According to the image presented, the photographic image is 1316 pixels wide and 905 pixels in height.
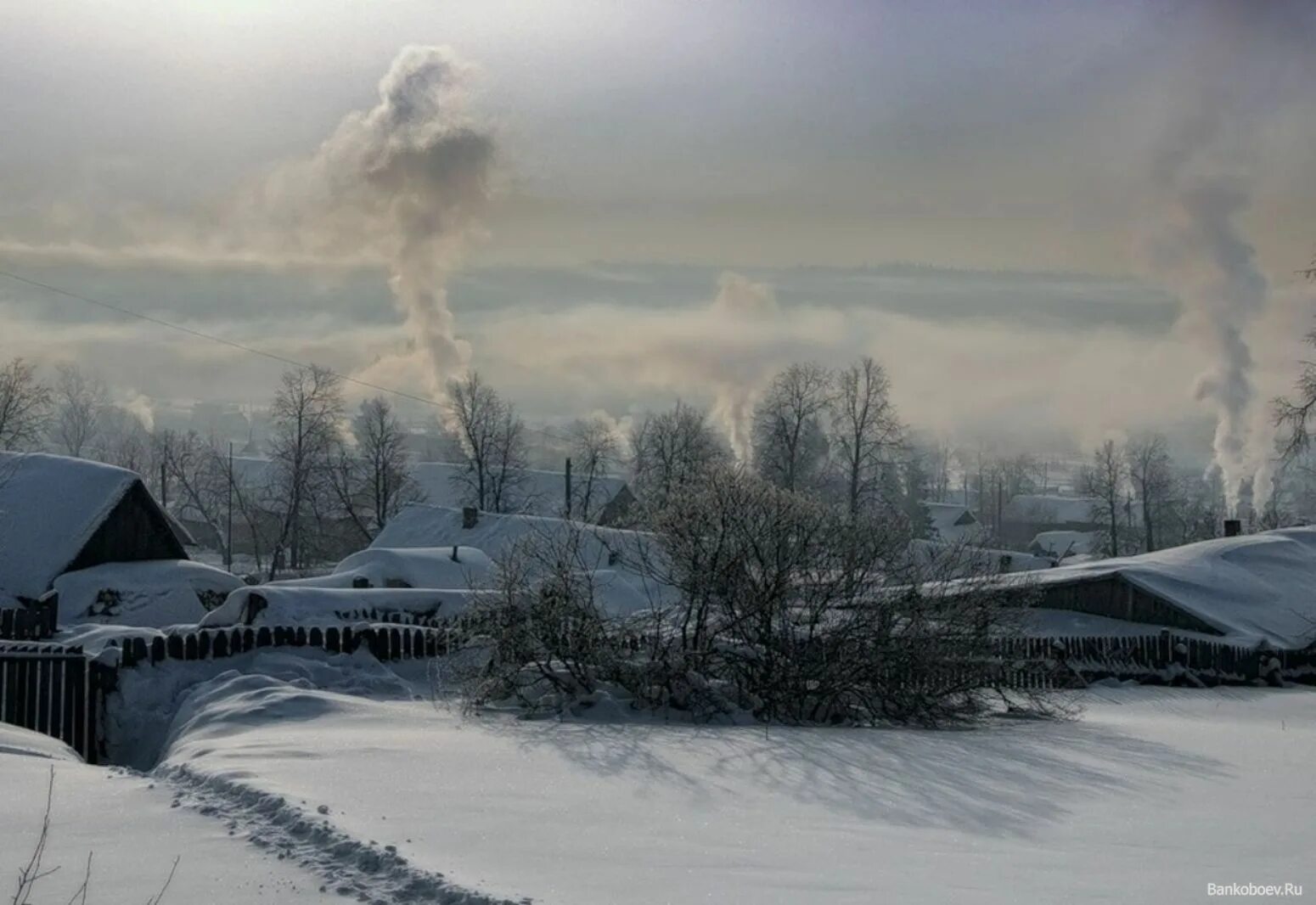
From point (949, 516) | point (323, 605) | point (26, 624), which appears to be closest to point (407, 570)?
point (26, 624)

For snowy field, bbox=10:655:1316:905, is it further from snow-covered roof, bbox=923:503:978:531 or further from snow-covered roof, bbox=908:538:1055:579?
snow-covered roof, bbox=923:503:978:531

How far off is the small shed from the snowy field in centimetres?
2448

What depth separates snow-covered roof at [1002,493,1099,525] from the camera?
449 feet

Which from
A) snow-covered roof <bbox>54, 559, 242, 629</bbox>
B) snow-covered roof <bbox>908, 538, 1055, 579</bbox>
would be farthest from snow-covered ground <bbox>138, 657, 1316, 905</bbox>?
snow-covered roof <bbox>54, 559, 242, 629</bbox>

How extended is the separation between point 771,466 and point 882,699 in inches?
2417

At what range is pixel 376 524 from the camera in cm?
7969

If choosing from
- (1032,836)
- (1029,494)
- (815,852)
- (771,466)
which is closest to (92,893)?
(815,852)

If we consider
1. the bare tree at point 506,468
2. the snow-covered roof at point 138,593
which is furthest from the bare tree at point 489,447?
the snow-covered roof at point 138,593

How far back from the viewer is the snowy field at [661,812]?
6.00 metres

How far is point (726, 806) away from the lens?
8141 mm

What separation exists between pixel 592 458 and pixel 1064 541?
168 feet

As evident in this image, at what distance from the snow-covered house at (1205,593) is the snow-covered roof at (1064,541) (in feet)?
225

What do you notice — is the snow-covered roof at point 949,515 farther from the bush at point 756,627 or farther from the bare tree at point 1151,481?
the bush at point 756,627

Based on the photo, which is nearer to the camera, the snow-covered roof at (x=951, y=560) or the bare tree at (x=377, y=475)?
A: the snow-covered roof at (x=951, y=560)
